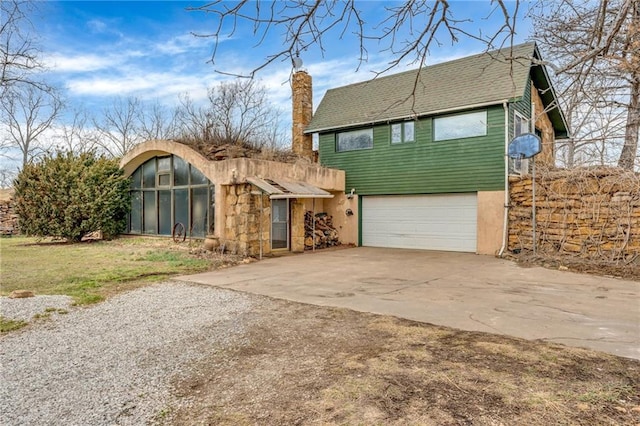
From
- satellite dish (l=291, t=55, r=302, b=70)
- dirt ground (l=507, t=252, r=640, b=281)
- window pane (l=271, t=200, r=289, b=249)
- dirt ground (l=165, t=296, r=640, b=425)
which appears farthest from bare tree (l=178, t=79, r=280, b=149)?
dirt ground (l=165, t=296, r=640, b=425)

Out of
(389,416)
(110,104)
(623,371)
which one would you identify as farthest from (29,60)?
(110,104)

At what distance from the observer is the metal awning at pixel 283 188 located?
383 inches

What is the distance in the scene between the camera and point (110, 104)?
25.7m

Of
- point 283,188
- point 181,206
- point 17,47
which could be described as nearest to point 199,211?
point 181,206

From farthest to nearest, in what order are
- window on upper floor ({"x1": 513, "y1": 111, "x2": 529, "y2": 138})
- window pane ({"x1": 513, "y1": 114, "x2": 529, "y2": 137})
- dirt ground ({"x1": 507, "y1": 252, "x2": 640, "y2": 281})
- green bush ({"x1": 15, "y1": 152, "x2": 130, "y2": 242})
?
green bush ({"x1": 15, "y1": 152, "x2": 130, "y2": 242}) → window pane ({"x1": 513, "y1": 114, "x2": 529, "y2": 137}) → window on upper floor ({"x1": 513, "y1": 111, "x2": 529, "y2": 138}) → dirt ground ({"x1": 507, "y1": 252, "x2": 640, "y2": 281})

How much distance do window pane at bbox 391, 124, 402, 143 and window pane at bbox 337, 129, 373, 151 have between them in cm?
80

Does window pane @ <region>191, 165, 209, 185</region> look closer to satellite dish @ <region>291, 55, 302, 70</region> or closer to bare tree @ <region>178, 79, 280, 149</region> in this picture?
bare tree @ <region>178, 79, 280, 149</region>

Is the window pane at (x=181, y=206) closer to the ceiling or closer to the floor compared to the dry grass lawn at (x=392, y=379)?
closer to the ceiling

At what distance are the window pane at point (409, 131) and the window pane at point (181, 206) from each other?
7417 mm

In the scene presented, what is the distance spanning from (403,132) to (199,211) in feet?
23.4

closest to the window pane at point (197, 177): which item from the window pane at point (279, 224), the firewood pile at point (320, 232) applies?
the window pane at point (279, 224)

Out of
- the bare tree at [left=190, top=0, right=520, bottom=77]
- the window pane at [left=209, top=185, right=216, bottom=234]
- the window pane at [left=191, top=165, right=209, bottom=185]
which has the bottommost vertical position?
the window pane at [left=209, top=185, right=216, bottom=234]

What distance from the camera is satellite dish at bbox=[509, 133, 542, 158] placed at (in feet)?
32.7

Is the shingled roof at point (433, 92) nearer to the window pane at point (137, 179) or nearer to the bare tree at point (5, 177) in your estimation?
the window pane at point (137, 179)
